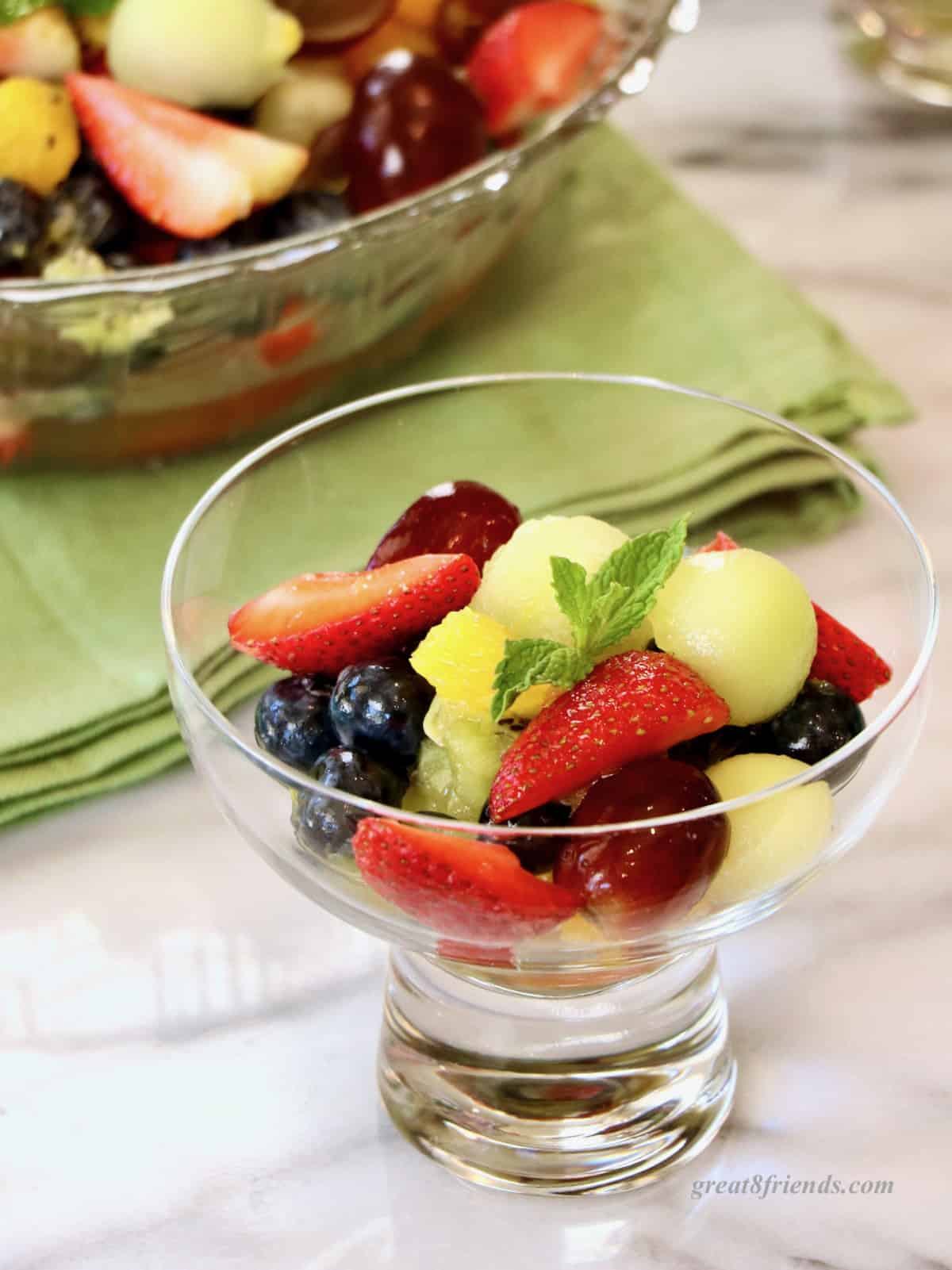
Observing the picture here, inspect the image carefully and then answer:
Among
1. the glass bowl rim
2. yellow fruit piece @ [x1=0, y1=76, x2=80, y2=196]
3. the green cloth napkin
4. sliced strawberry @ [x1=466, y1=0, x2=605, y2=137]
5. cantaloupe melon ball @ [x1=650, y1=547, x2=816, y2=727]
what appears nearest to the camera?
the glass bowl rim

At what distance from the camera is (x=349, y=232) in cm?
85

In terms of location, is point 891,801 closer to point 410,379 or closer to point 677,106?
point 410,379

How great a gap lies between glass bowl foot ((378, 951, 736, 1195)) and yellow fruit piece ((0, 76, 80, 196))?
0.54 m

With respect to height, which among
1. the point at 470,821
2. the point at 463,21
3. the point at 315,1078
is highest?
the point at 463,21

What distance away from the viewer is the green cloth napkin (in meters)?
0.80

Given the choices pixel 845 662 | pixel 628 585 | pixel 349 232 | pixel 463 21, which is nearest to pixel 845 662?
pixel 845 662

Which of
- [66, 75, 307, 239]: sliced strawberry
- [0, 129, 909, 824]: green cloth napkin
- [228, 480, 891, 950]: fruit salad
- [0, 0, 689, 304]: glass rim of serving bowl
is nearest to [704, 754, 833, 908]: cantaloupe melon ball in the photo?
[228, 480, 891, 950]: fruit salad

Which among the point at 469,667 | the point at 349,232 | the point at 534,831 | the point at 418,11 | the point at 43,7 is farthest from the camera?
the point at 418,11

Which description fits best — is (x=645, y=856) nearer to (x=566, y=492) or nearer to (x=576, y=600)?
Result: (x=576, y=600)

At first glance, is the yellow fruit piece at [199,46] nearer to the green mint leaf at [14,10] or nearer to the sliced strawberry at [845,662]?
the green mint leaf at [14,10]

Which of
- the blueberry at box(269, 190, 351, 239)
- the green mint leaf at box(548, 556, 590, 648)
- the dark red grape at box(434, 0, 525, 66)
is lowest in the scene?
the blueberry at box(269, 190, 351, 239)

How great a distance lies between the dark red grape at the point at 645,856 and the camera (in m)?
0.50

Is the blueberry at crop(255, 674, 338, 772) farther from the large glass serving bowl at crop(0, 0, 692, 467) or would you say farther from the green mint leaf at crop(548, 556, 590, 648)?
the large glass serving bowl at crop(0, 0, 692, 467)

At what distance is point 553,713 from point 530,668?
0.02 metres
